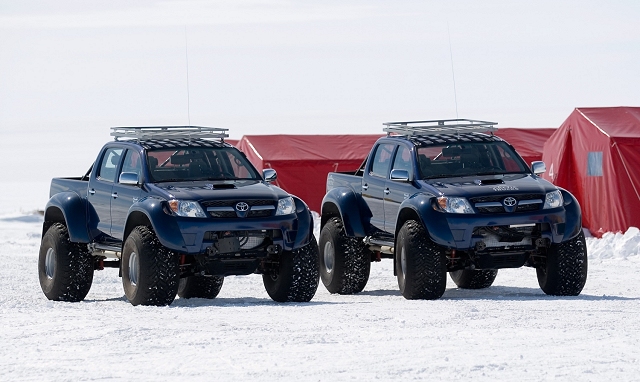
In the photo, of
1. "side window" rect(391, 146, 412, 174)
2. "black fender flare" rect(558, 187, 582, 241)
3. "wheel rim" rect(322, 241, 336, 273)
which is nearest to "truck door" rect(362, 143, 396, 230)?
"side window" rect(391, 146, 412, 174)

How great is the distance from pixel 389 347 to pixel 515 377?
1507 mm

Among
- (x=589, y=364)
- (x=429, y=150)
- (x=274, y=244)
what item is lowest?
(x=589, y=364)

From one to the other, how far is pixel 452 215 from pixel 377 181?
6.65 ft

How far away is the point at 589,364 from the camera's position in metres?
8.90

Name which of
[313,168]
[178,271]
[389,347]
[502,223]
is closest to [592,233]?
[313,168]

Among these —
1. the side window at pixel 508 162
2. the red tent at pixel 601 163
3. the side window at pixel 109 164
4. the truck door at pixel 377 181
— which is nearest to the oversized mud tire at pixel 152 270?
the side window at pixel 109 164

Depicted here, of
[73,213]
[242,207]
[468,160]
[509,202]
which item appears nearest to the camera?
[242,207]

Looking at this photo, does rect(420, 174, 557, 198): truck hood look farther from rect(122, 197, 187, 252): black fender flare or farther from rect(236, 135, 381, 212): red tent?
rect(236, 135, 381, 212): red tent

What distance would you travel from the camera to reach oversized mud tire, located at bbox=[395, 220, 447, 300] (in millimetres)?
13445

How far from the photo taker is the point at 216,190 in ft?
43.4

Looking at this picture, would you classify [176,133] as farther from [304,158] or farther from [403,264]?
[304,158]

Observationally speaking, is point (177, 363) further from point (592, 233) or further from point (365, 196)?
point (592, 233)

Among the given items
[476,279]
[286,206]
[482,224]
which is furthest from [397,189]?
[476,279]

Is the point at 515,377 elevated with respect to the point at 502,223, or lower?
lower
